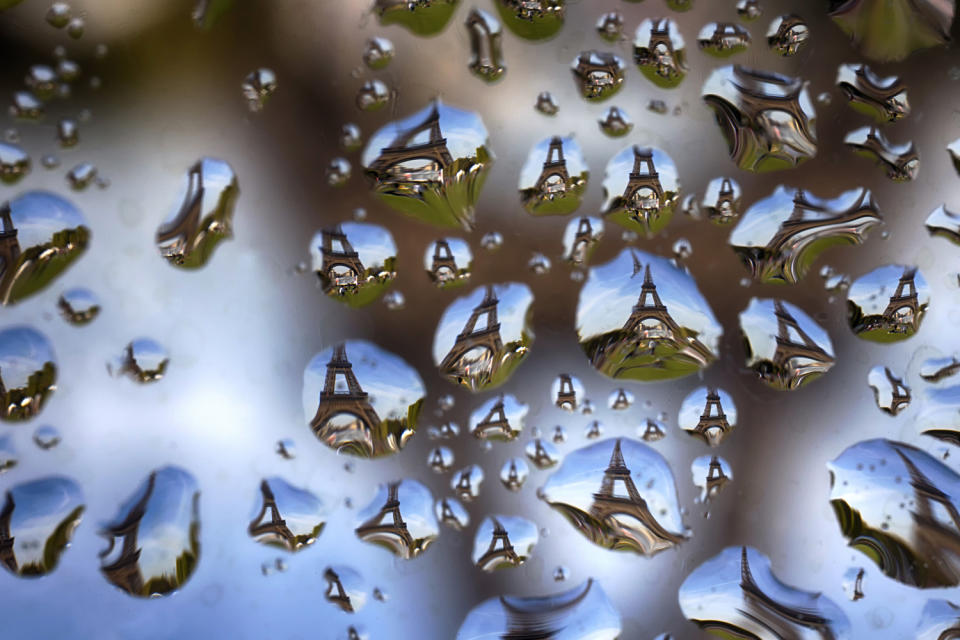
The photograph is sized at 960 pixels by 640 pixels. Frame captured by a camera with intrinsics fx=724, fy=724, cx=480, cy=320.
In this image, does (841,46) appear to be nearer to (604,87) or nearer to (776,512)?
(604,87)

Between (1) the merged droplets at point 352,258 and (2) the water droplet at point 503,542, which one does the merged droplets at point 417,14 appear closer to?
(1) the merged droplets at point 352,258

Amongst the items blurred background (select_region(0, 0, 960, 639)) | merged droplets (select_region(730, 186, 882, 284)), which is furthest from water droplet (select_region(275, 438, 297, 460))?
merged droplets (select_region(730, 186, 882, 284))

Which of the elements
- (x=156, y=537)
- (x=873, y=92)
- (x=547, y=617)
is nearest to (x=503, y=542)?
(x=547, y=617)

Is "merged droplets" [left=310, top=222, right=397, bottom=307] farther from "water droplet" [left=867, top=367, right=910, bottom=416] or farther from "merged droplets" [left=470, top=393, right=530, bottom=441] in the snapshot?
"water droplet" [left=867, top=367, right=910, bottom=416]

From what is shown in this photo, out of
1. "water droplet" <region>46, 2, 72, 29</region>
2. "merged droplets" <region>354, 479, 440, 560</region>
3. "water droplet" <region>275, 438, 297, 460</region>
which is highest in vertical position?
"water droplet" <region>46, 2, 72, 29</region>

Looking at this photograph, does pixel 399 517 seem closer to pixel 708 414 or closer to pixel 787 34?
pixel 708 414

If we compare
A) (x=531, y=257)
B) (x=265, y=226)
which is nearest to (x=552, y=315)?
(x=531, y=257)
